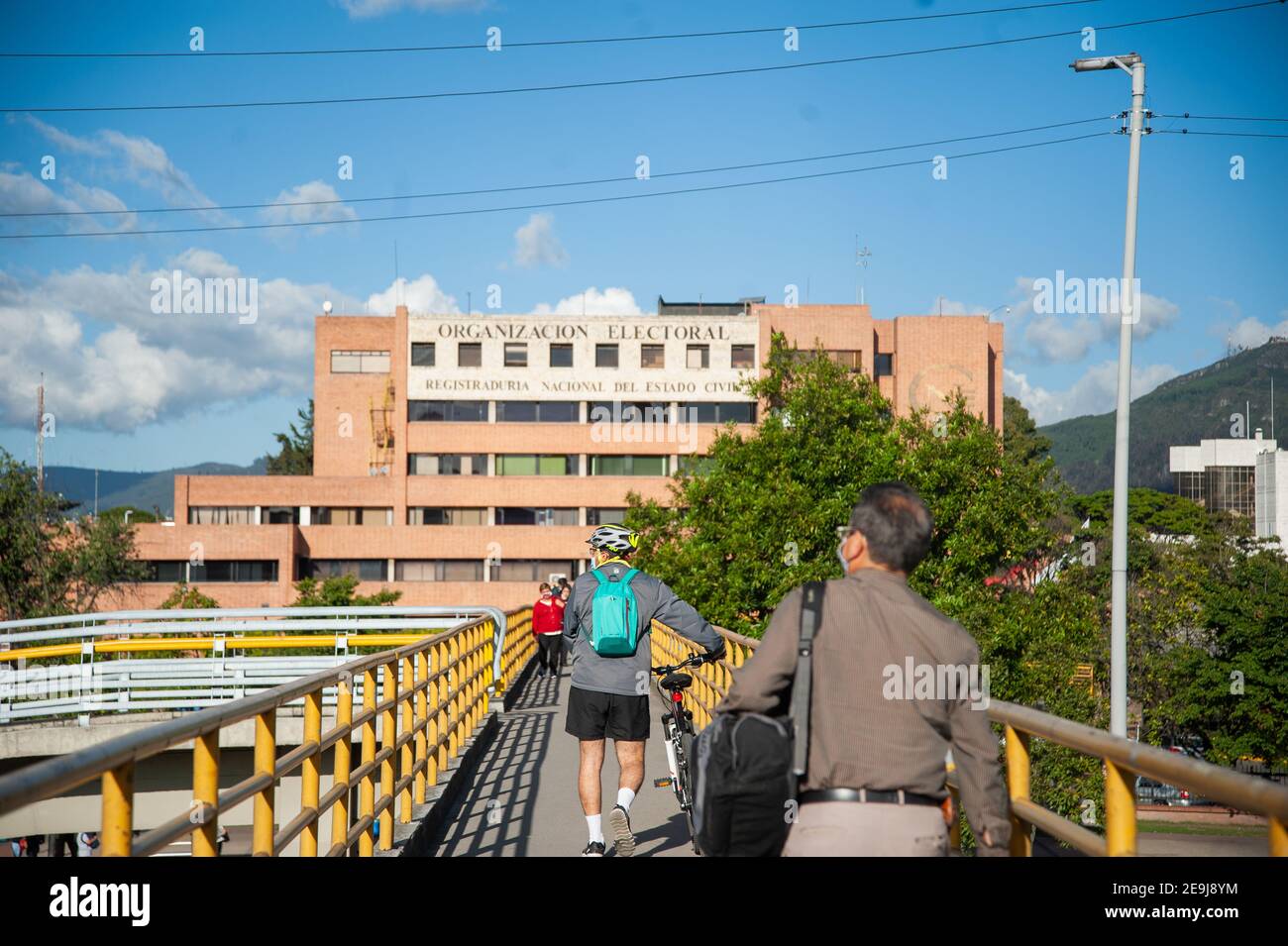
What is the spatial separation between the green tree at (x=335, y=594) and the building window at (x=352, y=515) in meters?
4.55

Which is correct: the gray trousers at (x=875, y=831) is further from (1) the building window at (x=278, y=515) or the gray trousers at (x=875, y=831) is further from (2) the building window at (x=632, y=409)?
(1) the building window at (x=278, y=515)

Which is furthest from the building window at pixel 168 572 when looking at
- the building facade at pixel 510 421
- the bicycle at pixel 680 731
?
the bicycle at pixel 680 731

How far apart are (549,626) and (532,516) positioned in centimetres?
4855

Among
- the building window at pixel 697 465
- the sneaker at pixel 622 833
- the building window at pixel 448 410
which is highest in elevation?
the building window at pixel 448 410

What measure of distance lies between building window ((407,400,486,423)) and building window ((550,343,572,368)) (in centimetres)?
437

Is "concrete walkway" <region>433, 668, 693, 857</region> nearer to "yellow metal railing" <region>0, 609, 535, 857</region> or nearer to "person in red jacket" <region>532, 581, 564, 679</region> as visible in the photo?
"yellow metal railing" <region>0, 609, 535, 857</region>

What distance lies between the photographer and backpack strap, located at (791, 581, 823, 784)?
361 centimetres

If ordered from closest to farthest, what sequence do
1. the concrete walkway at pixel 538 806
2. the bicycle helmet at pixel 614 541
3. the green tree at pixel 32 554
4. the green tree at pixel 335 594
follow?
the bicycle helmet at pixel 614 541 < the concrete walkway at pixel 538 806 < the green tree at pixel 32 554 < the green tree at pixel 335 594

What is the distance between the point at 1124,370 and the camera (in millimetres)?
19922

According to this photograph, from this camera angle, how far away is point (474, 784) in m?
11.2

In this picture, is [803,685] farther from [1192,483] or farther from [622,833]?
[1192,483]

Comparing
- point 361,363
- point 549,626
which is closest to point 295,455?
point 361,363

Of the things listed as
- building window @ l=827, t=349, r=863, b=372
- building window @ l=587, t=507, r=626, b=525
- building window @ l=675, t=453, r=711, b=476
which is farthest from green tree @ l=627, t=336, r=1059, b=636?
building window @ l=587, t=507, r=626, b=525

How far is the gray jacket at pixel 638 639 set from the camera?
741cm
